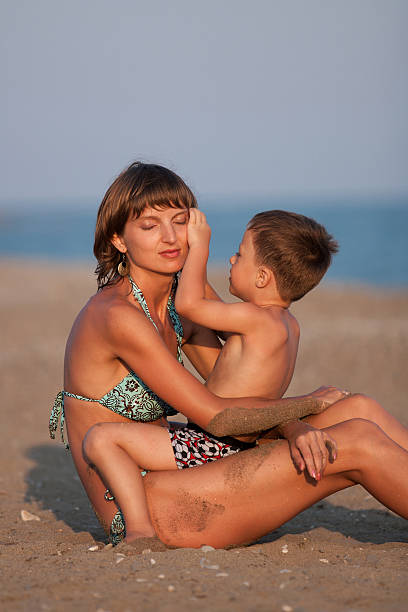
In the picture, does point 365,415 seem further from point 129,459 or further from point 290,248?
point 129,459

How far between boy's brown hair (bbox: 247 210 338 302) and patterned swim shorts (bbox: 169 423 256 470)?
32.5 inches

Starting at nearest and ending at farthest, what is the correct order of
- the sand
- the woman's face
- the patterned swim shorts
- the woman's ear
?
the sand < the patterned swim shorts < the woman's face < the woman's ear

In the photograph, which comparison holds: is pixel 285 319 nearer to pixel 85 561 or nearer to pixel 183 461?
pixel 183 461

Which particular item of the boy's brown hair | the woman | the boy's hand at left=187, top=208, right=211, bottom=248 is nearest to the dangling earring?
the woman

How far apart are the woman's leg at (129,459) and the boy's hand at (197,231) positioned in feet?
3.26

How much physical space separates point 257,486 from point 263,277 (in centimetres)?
109

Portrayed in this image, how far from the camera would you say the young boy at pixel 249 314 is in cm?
354

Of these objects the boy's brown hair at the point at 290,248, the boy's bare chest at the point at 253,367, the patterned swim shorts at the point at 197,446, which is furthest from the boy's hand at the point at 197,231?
the patterned swim shorts at the point at 197,446

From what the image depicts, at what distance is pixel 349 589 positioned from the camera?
114 inches

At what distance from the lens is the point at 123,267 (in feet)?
13.6

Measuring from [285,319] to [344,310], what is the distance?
10.3 meters

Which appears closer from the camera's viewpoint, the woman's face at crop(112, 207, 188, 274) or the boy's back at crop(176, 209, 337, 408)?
the boy's back at crop(176, 209, 337, 408)

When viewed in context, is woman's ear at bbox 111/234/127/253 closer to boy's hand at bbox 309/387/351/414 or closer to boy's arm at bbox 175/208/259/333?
boy's arm at bbox 175/208/259/333

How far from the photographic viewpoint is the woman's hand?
3.34 m
